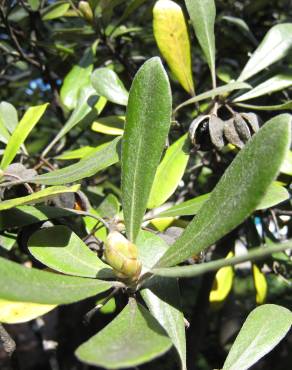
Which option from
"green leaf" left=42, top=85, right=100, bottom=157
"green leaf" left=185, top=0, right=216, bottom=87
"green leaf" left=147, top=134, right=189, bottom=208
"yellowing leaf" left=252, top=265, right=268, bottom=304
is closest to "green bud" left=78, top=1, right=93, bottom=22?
"green leaf" left=42, top=85, right=100, bottom=157

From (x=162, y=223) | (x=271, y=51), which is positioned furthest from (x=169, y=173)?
(x=271, y=51)

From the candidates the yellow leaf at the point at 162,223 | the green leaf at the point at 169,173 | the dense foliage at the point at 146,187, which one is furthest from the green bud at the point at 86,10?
the yellow leaf at the point at 162,223

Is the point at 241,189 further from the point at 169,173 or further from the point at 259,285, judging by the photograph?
the point at 259,285

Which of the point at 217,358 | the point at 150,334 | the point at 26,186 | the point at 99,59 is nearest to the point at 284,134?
the point at 150,334

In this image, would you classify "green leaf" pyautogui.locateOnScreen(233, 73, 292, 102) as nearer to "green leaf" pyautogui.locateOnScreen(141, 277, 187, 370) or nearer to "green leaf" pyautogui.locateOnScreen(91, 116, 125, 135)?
"green leaf" pyautogui.locateOnScreen(91, 116, 125, 135)

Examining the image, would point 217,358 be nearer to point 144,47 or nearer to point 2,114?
point 144,47

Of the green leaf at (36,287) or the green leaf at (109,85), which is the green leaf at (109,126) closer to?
the green leaf at (109,85)

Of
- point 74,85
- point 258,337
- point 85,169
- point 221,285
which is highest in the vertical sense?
point 85,169
